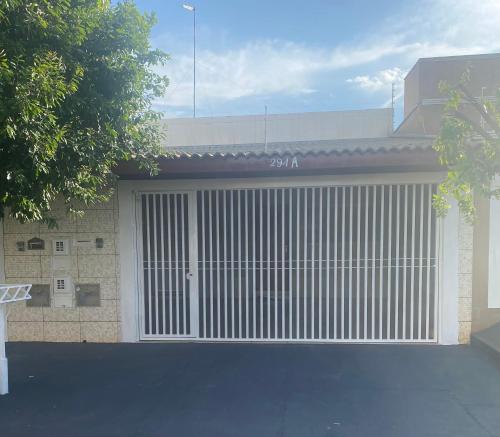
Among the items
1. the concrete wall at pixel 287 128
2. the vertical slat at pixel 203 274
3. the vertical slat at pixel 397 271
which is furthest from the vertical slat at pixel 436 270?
the concrete wall at pixel 287 128

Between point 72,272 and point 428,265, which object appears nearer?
point 428,265

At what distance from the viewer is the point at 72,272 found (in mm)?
5723

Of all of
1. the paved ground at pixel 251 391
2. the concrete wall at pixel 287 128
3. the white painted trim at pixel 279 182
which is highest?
the concrete wall at pixel 287 128

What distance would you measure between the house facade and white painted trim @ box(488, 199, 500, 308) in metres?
0.21

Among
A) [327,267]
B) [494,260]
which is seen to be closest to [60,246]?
[327,267]

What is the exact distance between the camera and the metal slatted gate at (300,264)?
549 cm

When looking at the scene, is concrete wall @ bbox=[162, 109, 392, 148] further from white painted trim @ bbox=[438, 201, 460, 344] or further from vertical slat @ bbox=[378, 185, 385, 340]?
white painted trim @ bbox=[438, 201, 460, 344]

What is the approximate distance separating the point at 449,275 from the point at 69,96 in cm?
518

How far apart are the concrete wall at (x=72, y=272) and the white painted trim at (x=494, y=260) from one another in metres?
5.28

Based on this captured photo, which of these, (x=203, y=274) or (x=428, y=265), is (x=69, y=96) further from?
(x=428, y=265)

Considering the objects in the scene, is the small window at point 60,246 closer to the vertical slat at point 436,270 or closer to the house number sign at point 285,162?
the house number sign at point 285,162

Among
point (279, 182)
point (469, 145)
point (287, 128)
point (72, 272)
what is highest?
point (287, 128)

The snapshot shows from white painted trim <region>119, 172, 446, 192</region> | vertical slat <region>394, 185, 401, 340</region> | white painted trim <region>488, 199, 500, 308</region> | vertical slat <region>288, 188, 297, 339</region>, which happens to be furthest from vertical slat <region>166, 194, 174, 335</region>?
white painted trim <region>488, 199, 500, 308</region>

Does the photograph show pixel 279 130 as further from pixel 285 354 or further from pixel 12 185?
pixel 12 185
